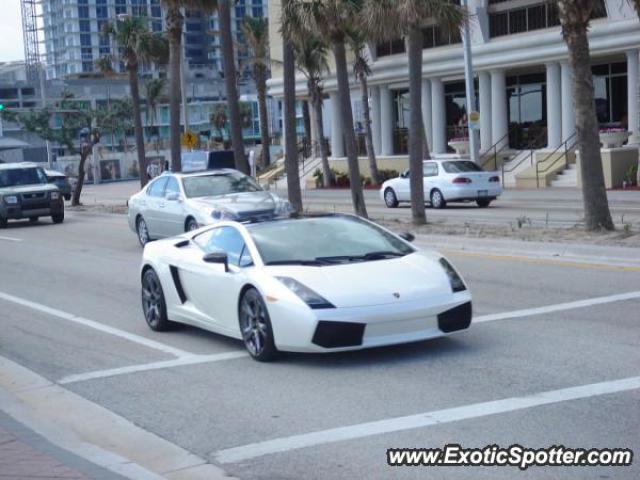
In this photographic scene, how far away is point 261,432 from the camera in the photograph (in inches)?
292

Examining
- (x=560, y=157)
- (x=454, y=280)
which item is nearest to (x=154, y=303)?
(x=454, y=280)

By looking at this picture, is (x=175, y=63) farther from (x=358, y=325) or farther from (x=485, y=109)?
(x=358, y=325)

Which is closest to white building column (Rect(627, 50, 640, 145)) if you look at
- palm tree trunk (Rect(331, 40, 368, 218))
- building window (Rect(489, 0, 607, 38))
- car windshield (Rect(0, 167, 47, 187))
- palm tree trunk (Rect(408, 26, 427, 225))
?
building window (Rect(489, 0, 607, 38))

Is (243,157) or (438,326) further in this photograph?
(243,157)

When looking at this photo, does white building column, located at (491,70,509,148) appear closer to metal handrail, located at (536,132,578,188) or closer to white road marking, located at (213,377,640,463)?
metal handrail, located at (536,132,578,188)

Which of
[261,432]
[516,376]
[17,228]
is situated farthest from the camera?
[17,228]

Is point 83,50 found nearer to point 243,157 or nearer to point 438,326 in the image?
point 243,157

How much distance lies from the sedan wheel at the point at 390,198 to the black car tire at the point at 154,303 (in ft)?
71.6

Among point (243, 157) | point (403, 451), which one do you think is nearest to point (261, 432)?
point (403, 451)

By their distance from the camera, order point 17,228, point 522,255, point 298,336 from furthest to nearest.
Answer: point 17,228 < point 522,255 < point 298,336

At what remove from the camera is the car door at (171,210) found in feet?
68.1

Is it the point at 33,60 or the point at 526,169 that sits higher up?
the point at 33,60

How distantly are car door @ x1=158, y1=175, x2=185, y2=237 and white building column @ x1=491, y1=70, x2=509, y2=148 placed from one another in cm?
2602

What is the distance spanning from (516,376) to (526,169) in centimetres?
3344
